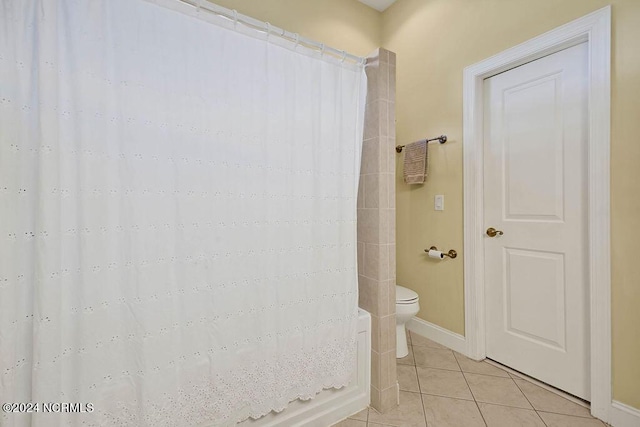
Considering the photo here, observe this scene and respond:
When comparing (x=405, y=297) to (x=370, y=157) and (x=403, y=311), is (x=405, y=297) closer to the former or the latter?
(x=403, y=311)

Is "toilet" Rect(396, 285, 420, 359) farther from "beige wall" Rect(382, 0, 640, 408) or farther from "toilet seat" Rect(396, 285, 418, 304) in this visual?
"beige wall" Rect(382, 0, 640, 408)

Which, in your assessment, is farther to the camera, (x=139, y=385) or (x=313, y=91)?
(x=313, y=91)

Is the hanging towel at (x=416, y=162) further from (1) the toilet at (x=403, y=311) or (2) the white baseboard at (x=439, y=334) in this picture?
(2) the white baseboard at (x=439, y=334)

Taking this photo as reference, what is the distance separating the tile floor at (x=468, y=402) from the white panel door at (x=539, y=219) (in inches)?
5.9

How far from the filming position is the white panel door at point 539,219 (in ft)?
5.27

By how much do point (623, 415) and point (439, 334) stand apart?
1039mm

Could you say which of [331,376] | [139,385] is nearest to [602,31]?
[331,376]

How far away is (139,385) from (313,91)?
135 cm

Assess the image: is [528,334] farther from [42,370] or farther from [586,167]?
[42,370]

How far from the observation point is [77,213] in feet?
2.89

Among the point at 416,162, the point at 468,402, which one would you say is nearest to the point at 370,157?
the point at 416,162

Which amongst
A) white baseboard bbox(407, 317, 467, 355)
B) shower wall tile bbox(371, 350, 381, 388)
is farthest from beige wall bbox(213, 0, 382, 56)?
white baseboard bbox(407, 317, 467, 355)

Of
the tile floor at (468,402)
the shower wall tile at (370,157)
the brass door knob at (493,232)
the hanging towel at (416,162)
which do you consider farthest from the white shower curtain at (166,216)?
the brass door knob at (493,232)

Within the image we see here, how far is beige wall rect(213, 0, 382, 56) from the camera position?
2133 millimetres
